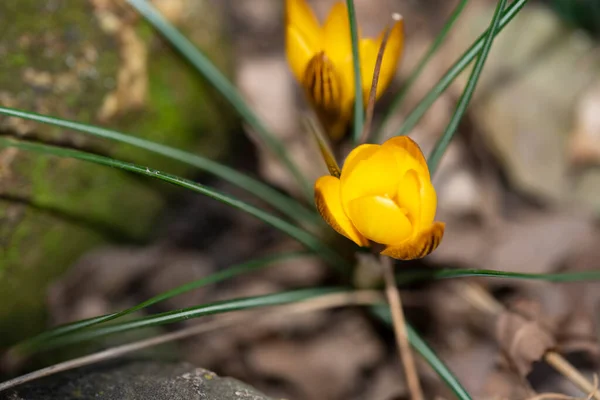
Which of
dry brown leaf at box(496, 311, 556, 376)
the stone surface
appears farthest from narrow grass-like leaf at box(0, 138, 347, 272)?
the stone surface

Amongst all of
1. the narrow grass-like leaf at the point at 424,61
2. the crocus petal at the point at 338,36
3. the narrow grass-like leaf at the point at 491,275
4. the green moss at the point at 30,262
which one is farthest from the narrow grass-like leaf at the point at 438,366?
the green moss at the point at 30,262

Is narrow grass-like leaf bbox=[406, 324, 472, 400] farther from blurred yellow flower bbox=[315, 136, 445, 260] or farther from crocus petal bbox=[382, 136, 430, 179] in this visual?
crocus petal bbox=[382, 136, 430, 179]

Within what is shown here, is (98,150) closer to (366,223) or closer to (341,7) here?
(341,7)

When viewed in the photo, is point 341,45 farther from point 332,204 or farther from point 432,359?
point 432,359

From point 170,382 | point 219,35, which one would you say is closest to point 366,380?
point 170,382

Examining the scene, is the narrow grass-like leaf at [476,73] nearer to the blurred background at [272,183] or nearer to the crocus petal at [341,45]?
the crocus petal at [341,45]

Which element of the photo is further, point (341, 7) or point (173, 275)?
point (173, 275)
